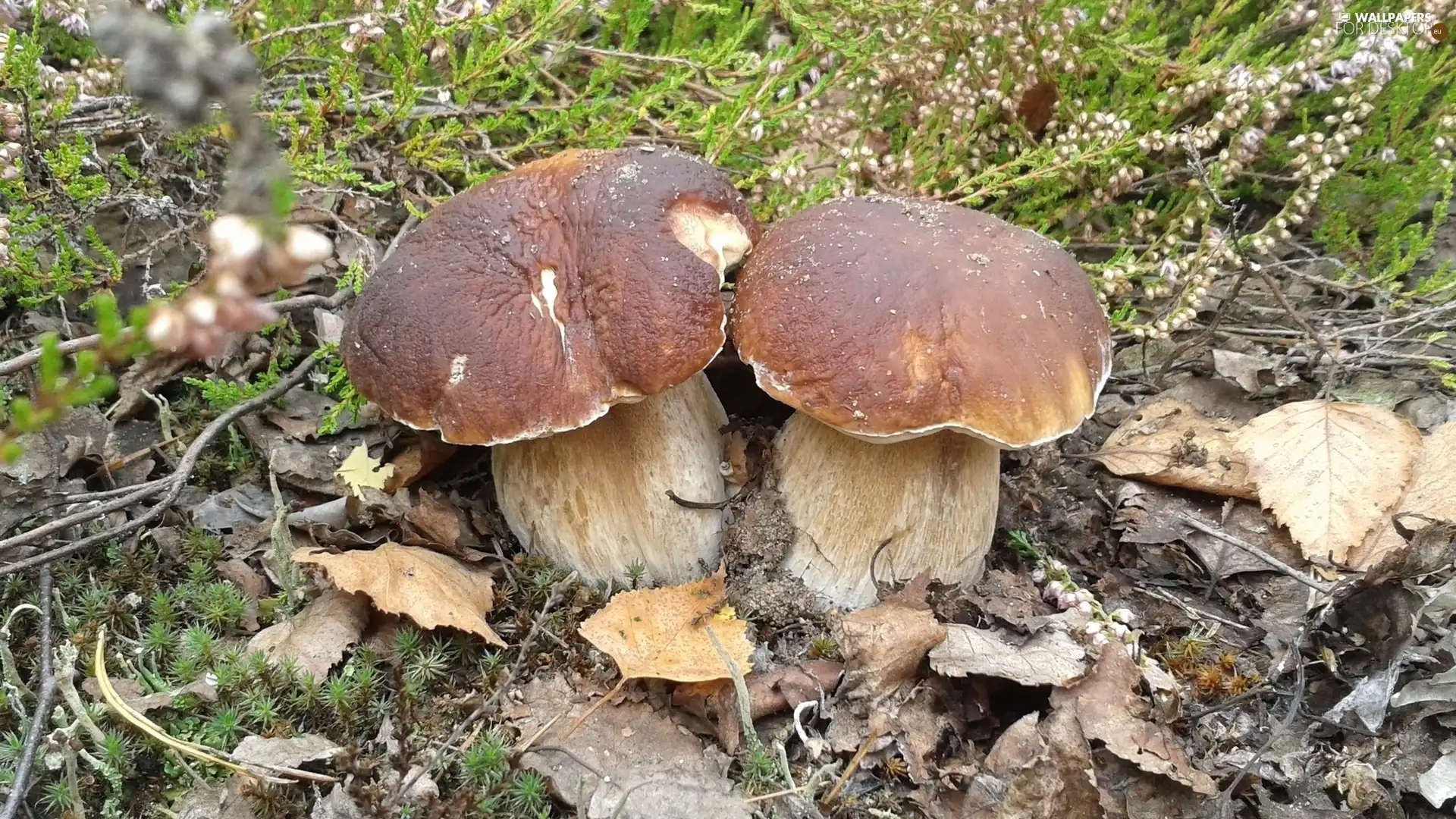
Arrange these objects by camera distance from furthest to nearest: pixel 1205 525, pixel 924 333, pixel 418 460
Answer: pixel 418 460 < pixel 1205 525 < pixel 924 333

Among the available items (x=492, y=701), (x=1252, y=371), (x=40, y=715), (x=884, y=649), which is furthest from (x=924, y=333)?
→ (x=40, y=715)

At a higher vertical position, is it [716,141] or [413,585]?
[716,141]

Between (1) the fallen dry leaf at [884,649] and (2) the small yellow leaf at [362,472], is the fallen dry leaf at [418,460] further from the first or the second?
(1) the fallen dry leaf at [884,649]

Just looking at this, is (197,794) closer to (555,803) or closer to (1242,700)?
(555,803)

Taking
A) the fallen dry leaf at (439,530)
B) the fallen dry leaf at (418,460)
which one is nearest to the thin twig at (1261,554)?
the fallen dry leaf at (439,530)

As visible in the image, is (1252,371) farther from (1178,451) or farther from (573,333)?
(573,333)

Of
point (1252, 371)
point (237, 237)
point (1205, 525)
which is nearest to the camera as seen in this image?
point (237, 237)

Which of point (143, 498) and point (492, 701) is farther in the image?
point (143, 498)
